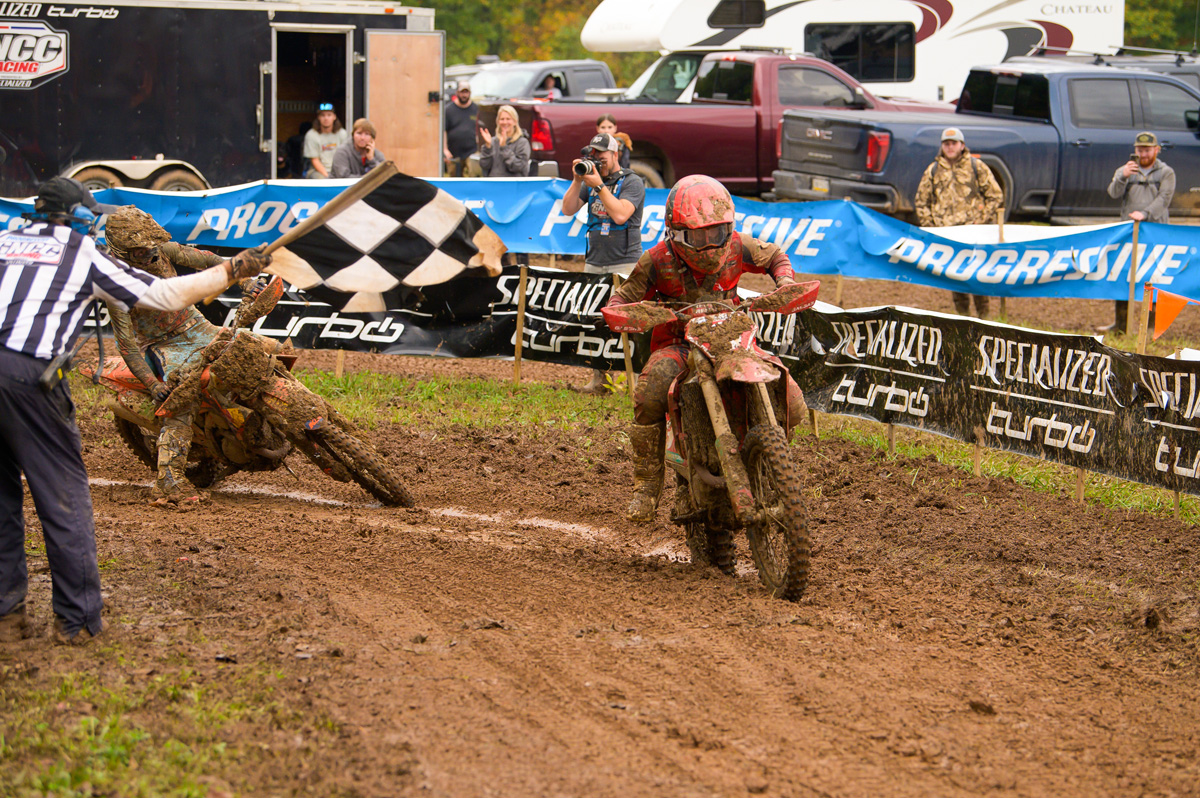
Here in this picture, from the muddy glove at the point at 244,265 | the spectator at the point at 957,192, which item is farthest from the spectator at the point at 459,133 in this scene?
the muddy glove at the point at 244,265

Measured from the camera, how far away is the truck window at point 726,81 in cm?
1853

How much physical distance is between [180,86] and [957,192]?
33.7 feet

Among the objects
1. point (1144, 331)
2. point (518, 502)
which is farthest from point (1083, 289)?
point (518, 502)

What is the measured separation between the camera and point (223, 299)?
38.8 feet

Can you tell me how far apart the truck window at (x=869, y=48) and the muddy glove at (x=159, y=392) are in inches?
685

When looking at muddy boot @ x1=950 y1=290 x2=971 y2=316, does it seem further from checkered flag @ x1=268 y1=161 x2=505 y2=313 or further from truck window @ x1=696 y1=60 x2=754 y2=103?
truck window @ x1=696 y1=60 x2=754 y2=103

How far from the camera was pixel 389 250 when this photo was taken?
11.6m

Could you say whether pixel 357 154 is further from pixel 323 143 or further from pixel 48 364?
pixel 48 364

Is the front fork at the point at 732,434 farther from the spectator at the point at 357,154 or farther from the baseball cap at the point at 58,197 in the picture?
the spectator at the point at 357,154

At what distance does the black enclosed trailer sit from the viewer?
16.2 meters

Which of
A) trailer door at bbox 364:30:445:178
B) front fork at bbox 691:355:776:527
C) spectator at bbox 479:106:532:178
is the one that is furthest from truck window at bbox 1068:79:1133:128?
front fork at bbox 691:355:776:527

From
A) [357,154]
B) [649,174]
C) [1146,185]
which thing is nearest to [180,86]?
[357,154]

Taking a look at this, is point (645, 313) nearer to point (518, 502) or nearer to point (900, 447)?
point (518, 502)

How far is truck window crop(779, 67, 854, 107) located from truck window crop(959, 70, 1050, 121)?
5.76ft
